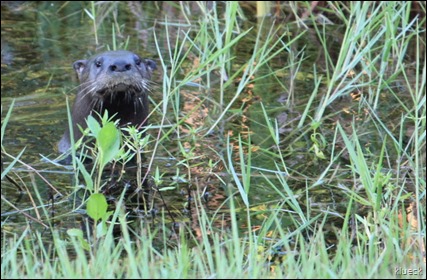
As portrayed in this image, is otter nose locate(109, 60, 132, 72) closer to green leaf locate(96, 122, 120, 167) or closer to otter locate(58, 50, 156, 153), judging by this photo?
otter locate(58, 50, 156, 153)

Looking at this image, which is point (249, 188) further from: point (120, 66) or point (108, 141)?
point (108, 141)

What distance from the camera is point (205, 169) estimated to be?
5.84 metres

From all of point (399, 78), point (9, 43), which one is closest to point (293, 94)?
point (399, 78)

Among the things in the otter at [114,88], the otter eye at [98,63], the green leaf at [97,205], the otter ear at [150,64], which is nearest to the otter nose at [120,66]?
the otter at [114,88]

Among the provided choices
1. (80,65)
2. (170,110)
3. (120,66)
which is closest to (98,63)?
(120,66)

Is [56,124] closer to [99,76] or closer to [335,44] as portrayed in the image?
[99,76]

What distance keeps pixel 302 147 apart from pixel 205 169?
2.57 feet

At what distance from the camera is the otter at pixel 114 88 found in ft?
19.0

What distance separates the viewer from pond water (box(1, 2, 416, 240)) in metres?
5.54

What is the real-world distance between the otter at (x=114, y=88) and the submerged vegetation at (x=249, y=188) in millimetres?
185

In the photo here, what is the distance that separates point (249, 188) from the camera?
18.1 feet

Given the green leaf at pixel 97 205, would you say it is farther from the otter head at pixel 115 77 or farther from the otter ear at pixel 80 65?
the otter ear at pixel 80 65

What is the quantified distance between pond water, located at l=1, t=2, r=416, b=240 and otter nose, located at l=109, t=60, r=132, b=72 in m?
0.29

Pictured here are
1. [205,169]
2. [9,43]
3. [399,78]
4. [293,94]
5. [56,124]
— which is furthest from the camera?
[9,43]
